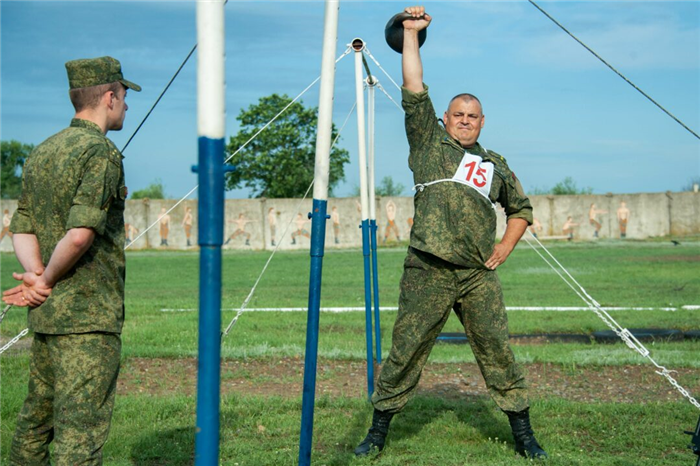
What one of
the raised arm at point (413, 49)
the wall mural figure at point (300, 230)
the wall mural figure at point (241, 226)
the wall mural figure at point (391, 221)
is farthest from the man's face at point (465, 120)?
the wall mural figure at point (241, 226)

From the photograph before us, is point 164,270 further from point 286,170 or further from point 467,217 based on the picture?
point 286,170

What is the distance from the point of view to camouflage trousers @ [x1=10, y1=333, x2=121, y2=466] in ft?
11.7

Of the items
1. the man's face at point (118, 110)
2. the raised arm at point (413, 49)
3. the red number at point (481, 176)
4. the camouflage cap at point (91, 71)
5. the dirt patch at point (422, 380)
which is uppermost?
the raised arm at point (413, 49)

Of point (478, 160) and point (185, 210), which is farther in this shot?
point (185, 210)

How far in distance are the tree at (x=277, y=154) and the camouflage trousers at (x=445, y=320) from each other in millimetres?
58445

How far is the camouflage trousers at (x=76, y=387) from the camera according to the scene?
356 centimetres

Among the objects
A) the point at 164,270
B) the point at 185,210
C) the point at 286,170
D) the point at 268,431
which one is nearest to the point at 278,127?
the point at 286,170

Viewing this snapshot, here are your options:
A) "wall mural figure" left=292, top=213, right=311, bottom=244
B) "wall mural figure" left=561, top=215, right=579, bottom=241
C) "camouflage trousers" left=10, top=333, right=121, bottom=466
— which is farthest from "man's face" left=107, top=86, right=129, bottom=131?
"wall mural figure" left=561, top=215, right=579, bottom=241

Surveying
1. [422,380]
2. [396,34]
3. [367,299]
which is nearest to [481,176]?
[396,34]

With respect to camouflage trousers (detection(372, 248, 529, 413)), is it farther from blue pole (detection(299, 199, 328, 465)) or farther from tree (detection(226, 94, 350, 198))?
tree (detection(226, 94, 350, 198))

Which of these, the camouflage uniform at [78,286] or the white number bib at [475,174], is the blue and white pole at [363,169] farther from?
the camouflage uniform at [78,286]

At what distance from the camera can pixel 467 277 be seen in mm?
5156

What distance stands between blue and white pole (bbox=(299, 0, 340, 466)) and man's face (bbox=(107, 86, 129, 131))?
110cm

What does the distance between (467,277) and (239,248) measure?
132 feet
